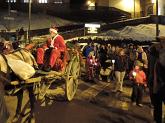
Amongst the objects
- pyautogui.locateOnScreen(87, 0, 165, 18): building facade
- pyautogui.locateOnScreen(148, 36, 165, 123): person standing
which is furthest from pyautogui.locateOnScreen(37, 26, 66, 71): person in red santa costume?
pyautogui.locateOnScreen(87, 0, 165, 18): building facade

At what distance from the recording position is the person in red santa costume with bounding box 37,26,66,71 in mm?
13403

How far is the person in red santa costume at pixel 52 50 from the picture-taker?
44.0 feet

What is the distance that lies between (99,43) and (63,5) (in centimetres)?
2633

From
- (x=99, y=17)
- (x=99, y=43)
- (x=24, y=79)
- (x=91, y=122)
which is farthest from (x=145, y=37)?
(x=99, y=17)

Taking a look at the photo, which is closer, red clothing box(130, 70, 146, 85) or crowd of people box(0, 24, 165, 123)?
crowd of people box(0, 24, 165, 123)

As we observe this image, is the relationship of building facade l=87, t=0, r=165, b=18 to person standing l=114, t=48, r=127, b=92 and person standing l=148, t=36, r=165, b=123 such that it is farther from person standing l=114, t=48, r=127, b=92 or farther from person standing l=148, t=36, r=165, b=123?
person standing l=148, t=36, r=165, b=123

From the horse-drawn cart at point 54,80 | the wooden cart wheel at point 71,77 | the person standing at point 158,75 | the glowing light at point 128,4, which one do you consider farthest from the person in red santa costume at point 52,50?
the glowing light at point 128,4

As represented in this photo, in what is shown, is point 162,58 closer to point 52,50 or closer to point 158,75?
point 158,75

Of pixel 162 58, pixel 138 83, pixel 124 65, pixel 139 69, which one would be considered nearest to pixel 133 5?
pixel 124 65

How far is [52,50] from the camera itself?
1394 cm

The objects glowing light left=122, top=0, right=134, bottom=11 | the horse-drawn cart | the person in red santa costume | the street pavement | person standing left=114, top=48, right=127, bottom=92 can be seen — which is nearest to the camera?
the horse-drawn cart

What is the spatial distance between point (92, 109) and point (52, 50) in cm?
217

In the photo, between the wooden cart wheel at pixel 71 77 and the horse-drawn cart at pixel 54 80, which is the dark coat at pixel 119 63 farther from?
the wooden cart wheel at pixel 71 77

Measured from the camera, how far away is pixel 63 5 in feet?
175
